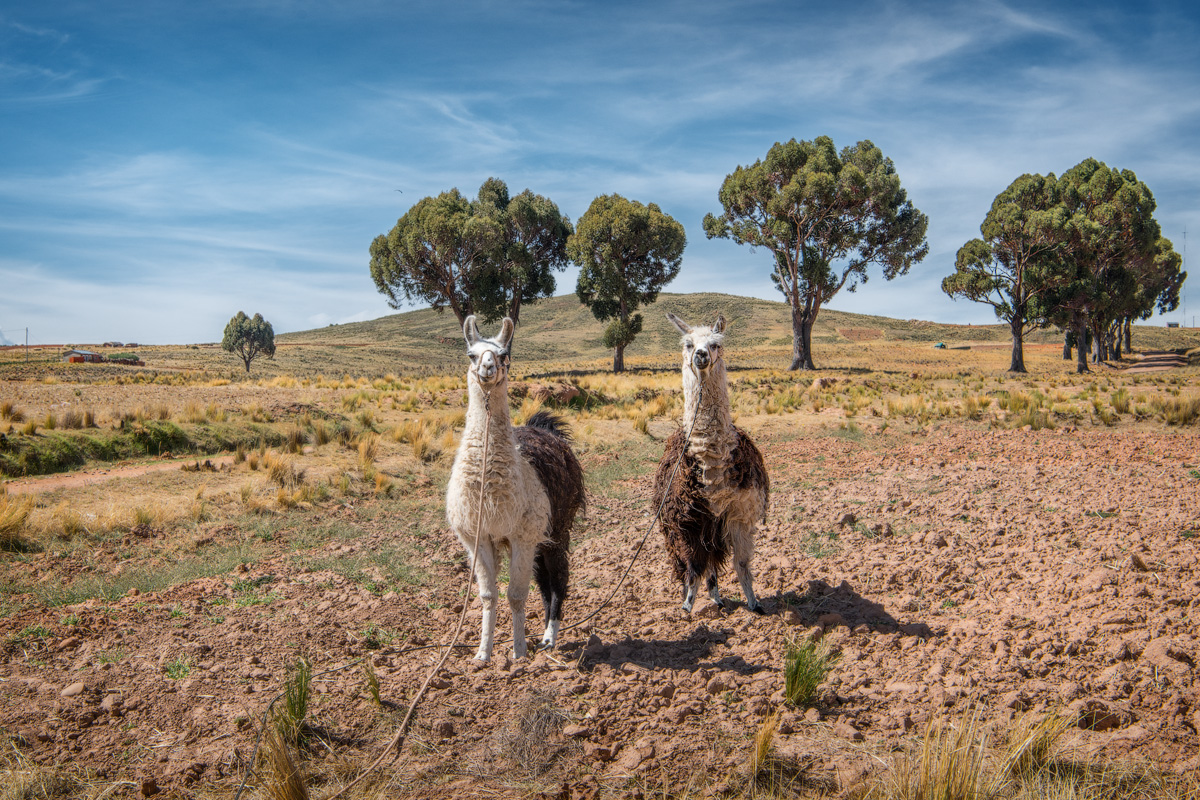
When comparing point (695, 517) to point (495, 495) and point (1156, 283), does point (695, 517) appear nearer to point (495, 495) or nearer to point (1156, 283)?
point (495, 495)

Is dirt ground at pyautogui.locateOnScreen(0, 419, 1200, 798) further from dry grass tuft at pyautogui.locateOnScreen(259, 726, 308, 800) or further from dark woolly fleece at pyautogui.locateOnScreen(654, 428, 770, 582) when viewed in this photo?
dark woolly fleece at pyautogui.locateOnScreen(654, 428, 770, 582)

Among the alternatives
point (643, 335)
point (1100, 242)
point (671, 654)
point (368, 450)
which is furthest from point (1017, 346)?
point (643, 335)

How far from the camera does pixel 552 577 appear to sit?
584cm

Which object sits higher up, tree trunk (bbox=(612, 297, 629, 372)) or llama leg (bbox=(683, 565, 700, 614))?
tree trunk (bbox=(612, 297, 629, 372))

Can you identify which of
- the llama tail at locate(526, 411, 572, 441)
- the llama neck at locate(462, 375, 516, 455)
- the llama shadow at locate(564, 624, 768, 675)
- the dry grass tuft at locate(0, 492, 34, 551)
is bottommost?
the llama shadow at locate(564, 624, 768, 675)

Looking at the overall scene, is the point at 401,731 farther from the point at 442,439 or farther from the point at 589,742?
the point at 442,439

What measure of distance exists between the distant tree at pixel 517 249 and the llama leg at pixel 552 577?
35.5 metres

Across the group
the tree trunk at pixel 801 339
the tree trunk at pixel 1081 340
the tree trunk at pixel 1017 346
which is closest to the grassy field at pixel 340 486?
the tree trunk at pixel 801 339

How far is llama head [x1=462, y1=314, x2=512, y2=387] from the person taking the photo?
4.83 meters

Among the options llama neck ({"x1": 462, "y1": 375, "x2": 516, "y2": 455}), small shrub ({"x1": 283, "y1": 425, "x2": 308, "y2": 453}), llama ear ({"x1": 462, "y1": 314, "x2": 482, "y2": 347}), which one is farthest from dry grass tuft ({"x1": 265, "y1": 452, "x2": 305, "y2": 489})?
llama ear ({"x1": 462, "y1": 314, "x2": 482, "y2": 347})

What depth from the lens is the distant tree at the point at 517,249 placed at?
40.8 meters

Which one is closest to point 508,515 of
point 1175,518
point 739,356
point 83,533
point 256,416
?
point 1175,518

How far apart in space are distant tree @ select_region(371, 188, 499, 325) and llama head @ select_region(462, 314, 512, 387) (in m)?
34.8

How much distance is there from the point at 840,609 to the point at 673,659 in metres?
1.77
